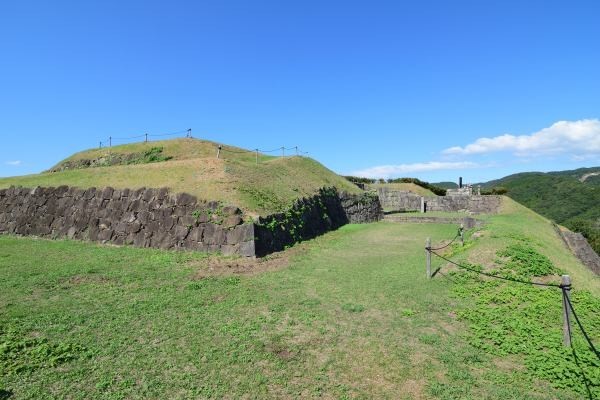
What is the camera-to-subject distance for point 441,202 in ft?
126

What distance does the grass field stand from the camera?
20.1 ft

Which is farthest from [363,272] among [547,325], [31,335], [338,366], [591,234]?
[591,234]

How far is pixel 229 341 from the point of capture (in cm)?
777

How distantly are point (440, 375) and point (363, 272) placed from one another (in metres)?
7.27

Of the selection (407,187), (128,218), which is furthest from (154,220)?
(407,187)

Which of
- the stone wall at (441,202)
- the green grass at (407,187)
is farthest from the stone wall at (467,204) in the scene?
the green grass at (407,187)

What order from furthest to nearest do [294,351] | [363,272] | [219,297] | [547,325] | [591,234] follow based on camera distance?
[591,234], [363,272], [219,297], [547,325], [294,351]

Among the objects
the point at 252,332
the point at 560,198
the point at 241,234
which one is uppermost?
the point at 560,198

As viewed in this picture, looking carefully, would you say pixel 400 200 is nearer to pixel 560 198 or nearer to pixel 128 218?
pixel 128 218

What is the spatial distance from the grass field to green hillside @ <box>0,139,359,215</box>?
537 centimetres

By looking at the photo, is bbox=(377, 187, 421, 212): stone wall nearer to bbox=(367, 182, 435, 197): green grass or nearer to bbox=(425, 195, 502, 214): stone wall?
bbox=(425, 195, 502, 214): stone wall

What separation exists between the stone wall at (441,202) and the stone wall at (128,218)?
2727 centimetres

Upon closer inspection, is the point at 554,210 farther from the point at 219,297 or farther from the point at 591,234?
the point at 219,297

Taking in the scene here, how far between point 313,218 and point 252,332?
15389mm
